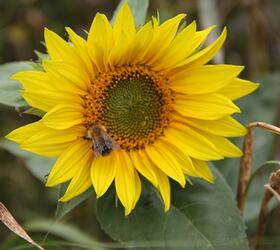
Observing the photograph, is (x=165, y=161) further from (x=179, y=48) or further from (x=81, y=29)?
(x=81, y=29)

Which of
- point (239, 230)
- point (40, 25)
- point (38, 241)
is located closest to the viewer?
point (239, 230)

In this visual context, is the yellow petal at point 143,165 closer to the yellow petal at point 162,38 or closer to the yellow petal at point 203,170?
the yellow petal at point 203,170

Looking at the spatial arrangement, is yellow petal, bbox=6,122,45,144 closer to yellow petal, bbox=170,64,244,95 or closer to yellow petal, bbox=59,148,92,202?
yellow petal, bbox=59,148,92,202

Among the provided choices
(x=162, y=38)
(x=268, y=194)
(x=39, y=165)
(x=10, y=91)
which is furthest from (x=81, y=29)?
(x=268, y=194)

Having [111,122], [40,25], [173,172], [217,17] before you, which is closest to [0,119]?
[40,25]

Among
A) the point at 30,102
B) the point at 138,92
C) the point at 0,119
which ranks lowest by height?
the point at 0,119

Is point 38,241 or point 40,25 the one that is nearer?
point 38,241

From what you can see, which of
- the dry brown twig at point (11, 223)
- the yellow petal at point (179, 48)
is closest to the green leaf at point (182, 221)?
the dry brown twig at point (11, 223)

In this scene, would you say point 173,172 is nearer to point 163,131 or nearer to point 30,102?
point 163,131
